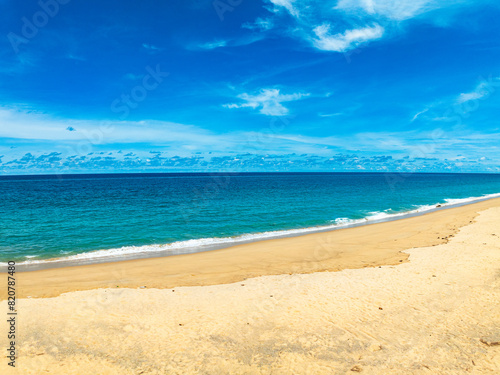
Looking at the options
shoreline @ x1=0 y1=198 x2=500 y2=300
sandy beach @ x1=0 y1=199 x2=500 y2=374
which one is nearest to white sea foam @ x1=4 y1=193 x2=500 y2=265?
shoreline @ x1=0 y1=198 x2=500 y2=300

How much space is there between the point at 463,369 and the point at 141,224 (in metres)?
26.7

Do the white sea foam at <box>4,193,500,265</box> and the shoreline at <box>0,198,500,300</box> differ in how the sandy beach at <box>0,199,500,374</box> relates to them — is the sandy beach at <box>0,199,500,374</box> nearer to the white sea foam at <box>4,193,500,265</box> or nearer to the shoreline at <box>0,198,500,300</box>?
the shoreline at <box>0,198,500,300</box>

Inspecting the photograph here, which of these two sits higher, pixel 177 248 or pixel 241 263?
pixel 241 263

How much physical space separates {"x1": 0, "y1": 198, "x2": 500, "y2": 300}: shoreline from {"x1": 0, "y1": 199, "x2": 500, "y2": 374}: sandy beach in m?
0.13

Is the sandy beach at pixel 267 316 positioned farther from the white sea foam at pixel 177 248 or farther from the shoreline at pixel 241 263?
the white sea foam at pixel 177 248

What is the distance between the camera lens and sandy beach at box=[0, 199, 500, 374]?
7734mm

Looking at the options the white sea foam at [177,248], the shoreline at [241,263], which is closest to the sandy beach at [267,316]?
the shoreline at [241,263]

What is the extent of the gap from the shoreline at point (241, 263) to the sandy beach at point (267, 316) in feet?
0.42

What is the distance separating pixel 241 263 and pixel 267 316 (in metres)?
7.21

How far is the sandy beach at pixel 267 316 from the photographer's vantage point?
773 cm

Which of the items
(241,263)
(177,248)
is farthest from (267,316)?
(177,248)

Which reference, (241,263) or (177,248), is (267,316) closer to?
(241,263)

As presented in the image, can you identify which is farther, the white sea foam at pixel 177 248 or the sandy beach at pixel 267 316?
the white sea foam at pixel 177 248

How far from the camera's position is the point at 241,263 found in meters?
17.2
